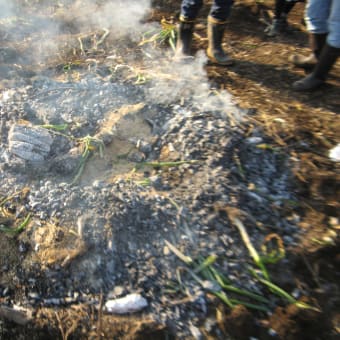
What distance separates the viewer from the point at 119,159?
2.25 m

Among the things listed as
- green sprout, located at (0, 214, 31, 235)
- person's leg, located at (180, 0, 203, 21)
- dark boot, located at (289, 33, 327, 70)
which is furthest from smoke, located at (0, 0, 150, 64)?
green sprout, located at (0, 214, 31, 235)

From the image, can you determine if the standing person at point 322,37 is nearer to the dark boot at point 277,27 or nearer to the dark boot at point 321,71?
the dark boot at point 321,71

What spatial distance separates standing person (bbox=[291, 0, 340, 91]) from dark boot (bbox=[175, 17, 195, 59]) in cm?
97

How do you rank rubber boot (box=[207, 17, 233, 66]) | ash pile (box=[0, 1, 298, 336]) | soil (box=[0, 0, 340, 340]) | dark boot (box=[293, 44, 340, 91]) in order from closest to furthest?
1. soil (box=[0, 0, 340, 340])
2. ash pile (box=[0, 1, 298, 336])
3. dark boot (box=[293, 44, 340, 91])
4. rubber boot (box=[207, 17, 233, 66])

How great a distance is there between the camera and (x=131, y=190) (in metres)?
1.98

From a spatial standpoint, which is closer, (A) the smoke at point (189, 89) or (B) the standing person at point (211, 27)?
(A) the smoke at point (189, 89)

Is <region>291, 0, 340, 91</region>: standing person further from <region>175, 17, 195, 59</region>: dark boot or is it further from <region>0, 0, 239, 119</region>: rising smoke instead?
<region>175, 17, 195, 59</region>: dark boot

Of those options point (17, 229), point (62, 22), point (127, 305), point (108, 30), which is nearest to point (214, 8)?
point (108, 30)

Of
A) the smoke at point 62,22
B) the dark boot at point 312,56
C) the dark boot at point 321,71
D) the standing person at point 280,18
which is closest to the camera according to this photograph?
the dark boot at point 321,71

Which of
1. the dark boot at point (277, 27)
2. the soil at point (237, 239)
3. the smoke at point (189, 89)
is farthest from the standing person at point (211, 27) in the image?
the dark boot at point (277, 27)

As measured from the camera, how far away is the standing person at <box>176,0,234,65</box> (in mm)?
2699

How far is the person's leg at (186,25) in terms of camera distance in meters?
2.73

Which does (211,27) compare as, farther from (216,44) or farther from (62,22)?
(62,22)

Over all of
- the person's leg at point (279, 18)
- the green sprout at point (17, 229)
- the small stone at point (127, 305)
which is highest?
the person's leg at point (279, 18)
